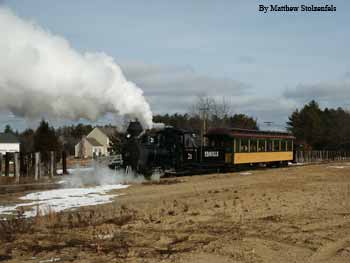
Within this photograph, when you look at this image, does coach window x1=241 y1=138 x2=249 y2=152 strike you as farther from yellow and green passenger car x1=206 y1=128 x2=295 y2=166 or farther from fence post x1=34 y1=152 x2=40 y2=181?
fence post x1=34 y1=152 x2=40 y2=181

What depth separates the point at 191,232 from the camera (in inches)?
395

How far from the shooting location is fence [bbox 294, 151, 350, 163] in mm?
58562

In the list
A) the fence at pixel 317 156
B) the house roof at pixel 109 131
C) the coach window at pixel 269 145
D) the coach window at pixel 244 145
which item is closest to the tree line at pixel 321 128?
the fence at pixel 317 156

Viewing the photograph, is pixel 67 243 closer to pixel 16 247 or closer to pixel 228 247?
pixel 16 247

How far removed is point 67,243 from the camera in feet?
29.5

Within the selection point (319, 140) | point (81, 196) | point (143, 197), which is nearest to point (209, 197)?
point (143, 197)

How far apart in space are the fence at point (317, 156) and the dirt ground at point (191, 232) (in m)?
44.0

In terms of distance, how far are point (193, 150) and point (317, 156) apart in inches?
1536

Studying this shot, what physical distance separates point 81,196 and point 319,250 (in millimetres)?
10621

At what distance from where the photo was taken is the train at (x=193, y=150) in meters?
24.5

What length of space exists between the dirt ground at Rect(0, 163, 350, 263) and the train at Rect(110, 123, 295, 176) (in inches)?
344

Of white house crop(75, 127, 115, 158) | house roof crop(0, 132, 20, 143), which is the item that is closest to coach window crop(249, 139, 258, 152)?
white house crop(75, 127, 115, 158)

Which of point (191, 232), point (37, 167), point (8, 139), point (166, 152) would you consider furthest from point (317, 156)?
point (191, 232)

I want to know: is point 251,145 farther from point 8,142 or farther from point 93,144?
point 93,144
